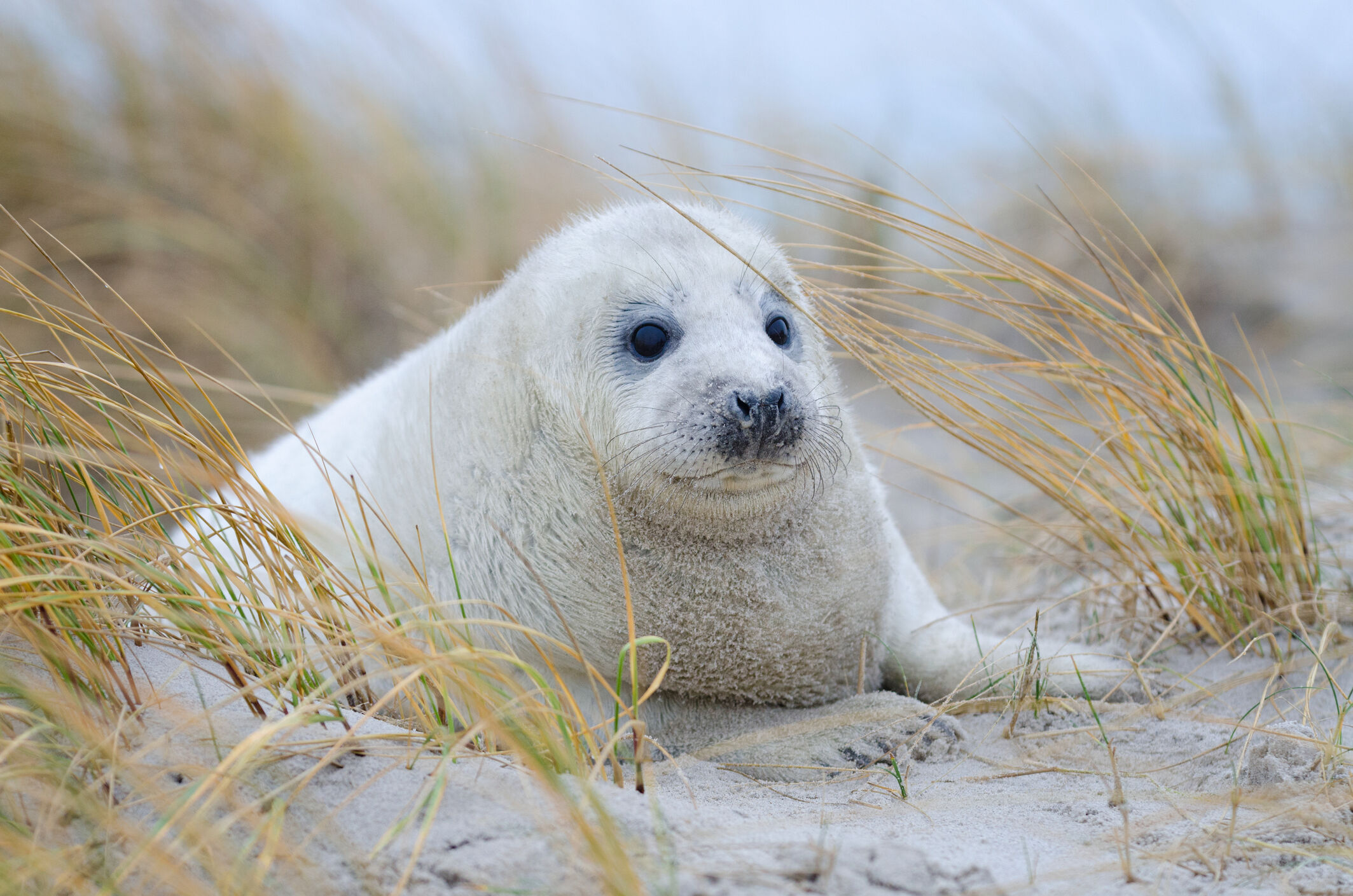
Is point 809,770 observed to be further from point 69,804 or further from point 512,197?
point 512,197

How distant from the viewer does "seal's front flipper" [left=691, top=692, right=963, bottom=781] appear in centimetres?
211

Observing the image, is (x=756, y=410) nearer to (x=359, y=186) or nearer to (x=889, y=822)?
(x=889, y=822)

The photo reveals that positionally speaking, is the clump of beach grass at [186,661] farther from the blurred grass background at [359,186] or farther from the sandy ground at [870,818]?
the blurred grass background at [359,186]

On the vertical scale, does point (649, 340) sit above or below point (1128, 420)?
above

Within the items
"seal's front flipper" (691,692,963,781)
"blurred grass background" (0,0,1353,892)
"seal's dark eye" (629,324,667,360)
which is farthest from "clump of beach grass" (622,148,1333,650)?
"blurred grass background" (0,0,1353,892)

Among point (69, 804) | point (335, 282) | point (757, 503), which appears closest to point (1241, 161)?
point (335, 282)

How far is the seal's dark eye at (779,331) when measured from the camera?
233 cm

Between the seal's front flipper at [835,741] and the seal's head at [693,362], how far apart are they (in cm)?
48

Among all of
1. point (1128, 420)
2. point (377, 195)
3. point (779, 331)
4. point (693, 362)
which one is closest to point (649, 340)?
point (693, 362)

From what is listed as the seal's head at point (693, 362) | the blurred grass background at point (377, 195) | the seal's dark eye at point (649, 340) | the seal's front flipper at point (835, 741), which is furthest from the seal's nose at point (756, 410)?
the blurred grass background at point (377, 195)

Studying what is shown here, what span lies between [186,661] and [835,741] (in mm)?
1254

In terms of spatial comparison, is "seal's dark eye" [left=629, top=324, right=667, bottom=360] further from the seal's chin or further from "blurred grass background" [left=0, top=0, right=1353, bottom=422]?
"blurred grass background" [left=0, top=0, right=1353, bottom=422]

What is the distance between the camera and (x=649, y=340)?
87.7 inches

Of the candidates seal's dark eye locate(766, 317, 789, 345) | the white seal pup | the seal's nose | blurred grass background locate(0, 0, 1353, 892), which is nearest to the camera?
the seal's nose
